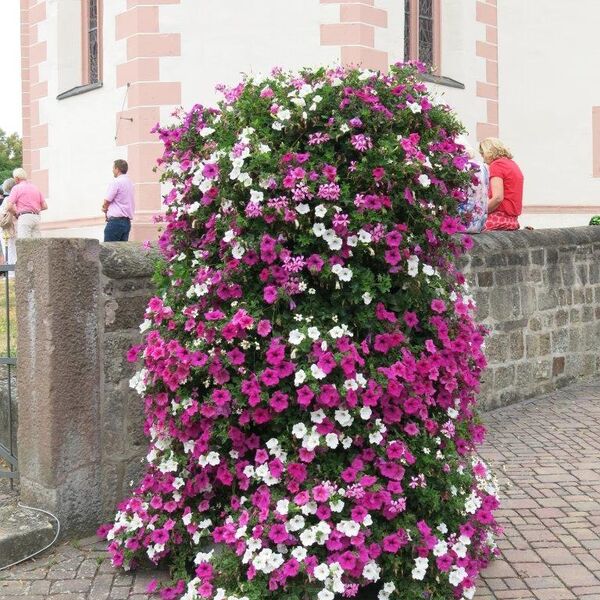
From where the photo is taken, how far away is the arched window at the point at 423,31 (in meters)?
14.9

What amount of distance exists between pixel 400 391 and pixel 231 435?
0.68 meters

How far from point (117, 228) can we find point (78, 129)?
A: 3600 millimetres

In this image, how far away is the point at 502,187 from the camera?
821cm

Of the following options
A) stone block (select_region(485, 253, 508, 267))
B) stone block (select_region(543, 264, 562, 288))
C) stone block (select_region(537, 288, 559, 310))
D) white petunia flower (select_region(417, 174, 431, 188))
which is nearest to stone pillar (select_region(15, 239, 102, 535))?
white petunia flower (select_region(417, 174, 431, 188))

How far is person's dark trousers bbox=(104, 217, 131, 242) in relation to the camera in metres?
11.6

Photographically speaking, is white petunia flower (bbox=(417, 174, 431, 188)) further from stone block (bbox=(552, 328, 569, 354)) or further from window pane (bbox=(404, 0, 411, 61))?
window pane (bbox=(404, 0, 411, 61))

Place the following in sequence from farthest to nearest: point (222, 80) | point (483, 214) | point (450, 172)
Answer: point (222, 80) → point (483, 214) → point (450, 172)

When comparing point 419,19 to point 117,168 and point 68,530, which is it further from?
point 68,530

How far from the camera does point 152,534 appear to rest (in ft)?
12.8

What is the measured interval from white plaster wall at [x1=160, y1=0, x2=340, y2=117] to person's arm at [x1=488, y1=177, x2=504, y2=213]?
544cm

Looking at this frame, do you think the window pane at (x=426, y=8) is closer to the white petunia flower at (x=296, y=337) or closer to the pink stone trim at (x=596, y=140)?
the pink stone trim at (x=596, y=140)

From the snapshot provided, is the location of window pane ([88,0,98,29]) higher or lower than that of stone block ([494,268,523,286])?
higher

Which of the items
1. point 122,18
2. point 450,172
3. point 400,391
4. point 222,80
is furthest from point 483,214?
point 122,18

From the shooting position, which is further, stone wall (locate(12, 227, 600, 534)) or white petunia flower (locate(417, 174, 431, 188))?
stone wall (locate(12, 227, 600, 534))
